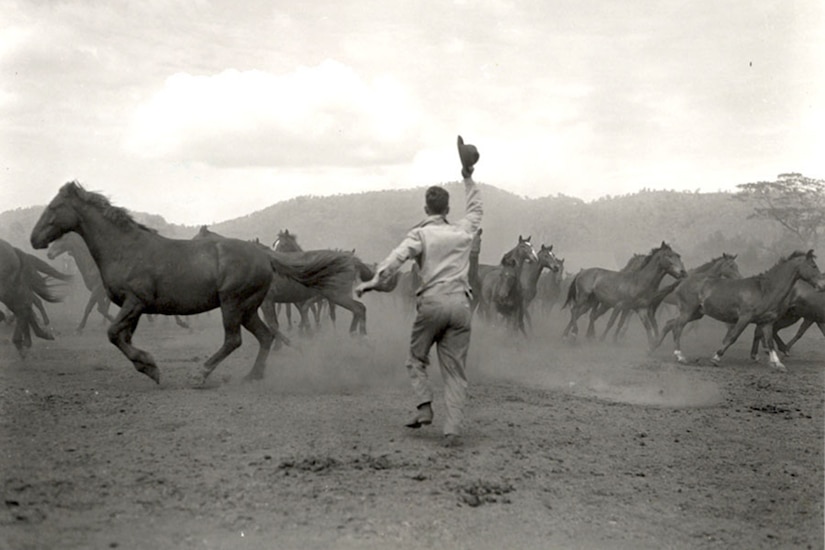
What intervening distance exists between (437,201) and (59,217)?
5.27 metres

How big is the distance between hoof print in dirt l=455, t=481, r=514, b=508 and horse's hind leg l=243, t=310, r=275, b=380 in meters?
5.05

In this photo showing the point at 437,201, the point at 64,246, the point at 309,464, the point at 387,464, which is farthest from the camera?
the point at 64,246

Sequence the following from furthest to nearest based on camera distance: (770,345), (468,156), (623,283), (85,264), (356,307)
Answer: (85,264)
(623,283)
(770,345)
(356,307)
(468,156)

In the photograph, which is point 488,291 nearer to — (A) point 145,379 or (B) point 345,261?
(B) point 345,261

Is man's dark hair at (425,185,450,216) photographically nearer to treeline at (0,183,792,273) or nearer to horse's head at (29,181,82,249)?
horse's head at (29,181,82,249)

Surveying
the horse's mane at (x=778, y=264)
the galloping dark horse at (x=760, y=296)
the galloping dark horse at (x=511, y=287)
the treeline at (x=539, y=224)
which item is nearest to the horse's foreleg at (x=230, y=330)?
the galloping dark horse at (x=511, y=287)

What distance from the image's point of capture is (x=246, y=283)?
9.57 m

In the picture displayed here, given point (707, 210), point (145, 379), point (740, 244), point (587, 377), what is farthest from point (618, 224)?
point (145, 379)

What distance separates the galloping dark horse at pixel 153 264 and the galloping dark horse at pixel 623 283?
9.99 metres

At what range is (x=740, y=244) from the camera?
4512 cm

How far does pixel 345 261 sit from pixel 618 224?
179 feet

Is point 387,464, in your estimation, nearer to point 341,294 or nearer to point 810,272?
point 341,294

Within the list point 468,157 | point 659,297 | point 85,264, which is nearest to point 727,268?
point 659,297

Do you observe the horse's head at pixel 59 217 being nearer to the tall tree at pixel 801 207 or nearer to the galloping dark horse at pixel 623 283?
the galloping dark horse at pixel 623 283
